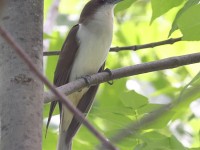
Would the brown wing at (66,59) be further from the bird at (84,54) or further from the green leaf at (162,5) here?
the green leaf at (162,5)

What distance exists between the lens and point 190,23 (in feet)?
4.94

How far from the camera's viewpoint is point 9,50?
1.42m

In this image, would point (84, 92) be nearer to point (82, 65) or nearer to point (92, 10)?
point (82, 65)

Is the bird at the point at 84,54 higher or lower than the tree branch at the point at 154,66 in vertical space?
lower

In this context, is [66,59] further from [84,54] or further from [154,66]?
[154,66]

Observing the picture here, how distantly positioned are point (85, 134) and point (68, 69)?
109 cm

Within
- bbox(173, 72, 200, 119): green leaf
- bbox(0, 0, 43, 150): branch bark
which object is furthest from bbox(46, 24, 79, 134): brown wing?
bbox(0, 0, 43, 150): branch bark

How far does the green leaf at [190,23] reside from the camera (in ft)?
4.88

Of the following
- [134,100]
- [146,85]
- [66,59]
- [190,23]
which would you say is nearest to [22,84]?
[134,100]

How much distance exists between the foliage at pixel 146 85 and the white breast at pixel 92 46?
0.36ft

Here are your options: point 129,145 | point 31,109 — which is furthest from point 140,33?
point 31,109

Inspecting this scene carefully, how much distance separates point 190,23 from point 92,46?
1411 mm

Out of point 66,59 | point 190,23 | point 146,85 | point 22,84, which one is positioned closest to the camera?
point 22,84

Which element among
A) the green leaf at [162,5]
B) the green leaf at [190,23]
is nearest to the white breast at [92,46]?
the green leaf at [162,5]
